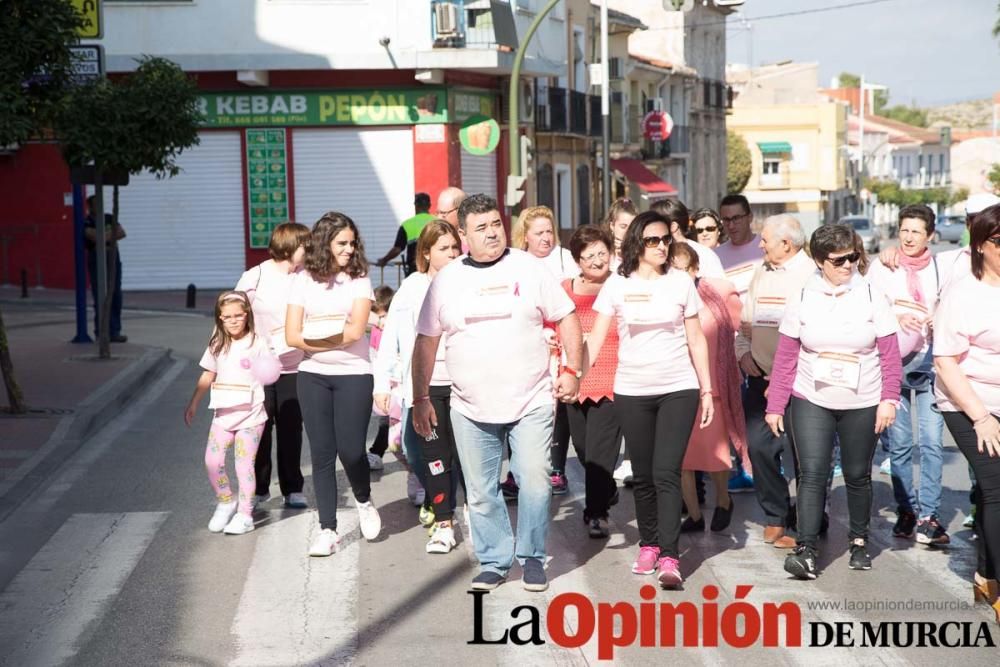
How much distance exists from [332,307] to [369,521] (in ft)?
4.03

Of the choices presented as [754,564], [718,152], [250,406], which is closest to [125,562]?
[250,406]

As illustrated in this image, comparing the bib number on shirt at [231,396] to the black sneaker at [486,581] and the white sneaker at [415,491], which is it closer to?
the white sneaker at [415,491]

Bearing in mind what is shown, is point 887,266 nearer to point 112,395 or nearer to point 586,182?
point 112,395

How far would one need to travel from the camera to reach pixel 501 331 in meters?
7.04

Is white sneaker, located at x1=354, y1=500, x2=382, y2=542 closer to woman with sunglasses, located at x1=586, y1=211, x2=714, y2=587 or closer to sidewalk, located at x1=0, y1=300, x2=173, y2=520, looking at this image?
woman with sunglasses, located at x1=586, y1=211, x2=714, y2=587

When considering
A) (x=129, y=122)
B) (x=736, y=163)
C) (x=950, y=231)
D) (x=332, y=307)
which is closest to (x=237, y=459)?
(x=332, y=307)

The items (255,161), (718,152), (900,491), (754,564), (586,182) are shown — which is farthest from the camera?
(718,152)

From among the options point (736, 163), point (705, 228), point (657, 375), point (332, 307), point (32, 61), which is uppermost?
point (736, 163)

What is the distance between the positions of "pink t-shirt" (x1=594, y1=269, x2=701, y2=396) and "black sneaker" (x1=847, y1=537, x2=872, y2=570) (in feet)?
3.77

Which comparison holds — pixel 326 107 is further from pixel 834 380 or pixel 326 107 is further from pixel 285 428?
pixel 834 380

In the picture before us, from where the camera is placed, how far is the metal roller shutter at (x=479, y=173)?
33500mm

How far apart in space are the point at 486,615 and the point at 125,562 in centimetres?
223

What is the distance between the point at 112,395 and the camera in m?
14.0

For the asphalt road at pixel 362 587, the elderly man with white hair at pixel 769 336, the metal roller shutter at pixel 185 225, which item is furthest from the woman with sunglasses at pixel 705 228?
the metal roller shutter at pixel 185 225
